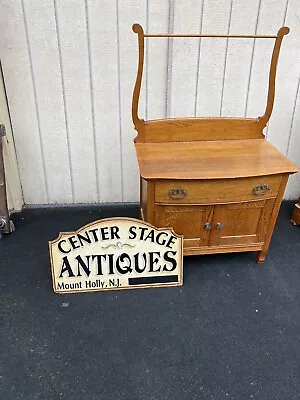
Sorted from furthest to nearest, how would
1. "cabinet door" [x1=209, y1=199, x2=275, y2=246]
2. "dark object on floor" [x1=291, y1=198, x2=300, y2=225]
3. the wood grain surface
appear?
"dark object on floor" [x1=291, y1=198, x2=300, y2=225]
"cabinet door" [x1=209, y1=199, x2=275, y2=246]
the wood grain surface

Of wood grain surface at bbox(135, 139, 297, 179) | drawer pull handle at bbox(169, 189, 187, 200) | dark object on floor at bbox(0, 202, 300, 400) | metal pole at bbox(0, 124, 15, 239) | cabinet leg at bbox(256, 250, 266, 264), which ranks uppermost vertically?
wood grain surface at bbox(135, 139, 297, 179)

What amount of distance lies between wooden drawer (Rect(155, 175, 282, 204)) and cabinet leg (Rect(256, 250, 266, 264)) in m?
0.32

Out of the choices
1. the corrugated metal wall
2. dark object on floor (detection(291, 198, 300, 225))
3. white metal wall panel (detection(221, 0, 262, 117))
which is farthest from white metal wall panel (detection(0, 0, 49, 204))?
dark object on floor (detection(291, 198, 300, 225))

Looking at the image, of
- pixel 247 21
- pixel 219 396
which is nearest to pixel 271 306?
pixel 219 396

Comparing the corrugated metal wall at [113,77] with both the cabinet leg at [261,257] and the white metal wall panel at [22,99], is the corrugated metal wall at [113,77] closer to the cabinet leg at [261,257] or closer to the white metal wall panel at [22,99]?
the white metal wall panel at [22,99]

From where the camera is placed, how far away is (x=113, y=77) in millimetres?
1767

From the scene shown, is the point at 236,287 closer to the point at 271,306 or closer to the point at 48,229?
the point at 271,306

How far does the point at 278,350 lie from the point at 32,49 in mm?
1605

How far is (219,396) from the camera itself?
3.77 ft

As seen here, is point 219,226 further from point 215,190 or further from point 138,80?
point 138,80

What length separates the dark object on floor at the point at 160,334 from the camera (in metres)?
1.17

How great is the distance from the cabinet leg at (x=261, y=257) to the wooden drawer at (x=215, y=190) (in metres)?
0.32

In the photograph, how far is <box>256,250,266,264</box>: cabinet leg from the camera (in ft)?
5.40

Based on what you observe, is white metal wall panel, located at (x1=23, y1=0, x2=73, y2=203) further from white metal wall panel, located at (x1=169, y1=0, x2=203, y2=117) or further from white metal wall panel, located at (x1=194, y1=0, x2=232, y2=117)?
white metal wall panel, located at (x1=194, y1=0, x2=232, y2=117)
